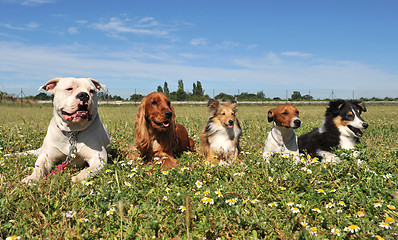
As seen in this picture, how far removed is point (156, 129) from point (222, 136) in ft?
4.76

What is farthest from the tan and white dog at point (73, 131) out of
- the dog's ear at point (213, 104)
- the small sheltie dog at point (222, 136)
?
the dog's ear at point (213, 104)

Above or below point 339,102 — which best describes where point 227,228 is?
below

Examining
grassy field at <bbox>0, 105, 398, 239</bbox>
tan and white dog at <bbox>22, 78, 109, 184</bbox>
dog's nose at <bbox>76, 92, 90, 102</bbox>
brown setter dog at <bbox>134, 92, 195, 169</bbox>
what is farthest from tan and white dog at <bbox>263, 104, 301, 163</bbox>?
dog's nose at <bbox>76, 92, 90, 102</bbox>

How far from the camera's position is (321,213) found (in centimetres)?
302

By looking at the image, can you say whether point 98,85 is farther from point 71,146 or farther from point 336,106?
point 336,106

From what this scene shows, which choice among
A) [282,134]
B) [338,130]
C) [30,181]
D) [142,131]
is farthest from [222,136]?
[30,181]

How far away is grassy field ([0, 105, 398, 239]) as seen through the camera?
2691 millimetres

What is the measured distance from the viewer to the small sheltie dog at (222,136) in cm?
537

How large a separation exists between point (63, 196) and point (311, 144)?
195 inches

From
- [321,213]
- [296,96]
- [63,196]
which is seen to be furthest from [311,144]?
[296,96]

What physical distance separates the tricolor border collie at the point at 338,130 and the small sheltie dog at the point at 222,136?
156cm

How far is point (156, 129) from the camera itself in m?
4.86

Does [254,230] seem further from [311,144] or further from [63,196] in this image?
[311,144]

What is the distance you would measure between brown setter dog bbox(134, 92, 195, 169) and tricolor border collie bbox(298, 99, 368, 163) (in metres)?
2.92
